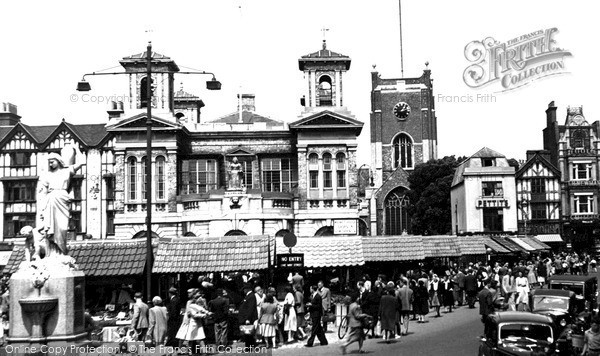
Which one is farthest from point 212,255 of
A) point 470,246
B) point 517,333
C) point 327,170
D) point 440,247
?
point 327,170

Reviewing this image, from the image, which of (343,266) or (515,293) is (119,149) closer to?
(343,266)

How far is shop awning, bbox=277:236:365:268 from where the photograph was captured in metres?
32.2

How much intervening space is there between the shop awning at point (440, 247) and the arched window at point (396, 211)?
49112 mm

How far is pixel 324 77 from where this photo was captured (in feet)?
167

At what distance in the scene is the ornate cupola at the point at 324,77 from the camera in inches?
1986

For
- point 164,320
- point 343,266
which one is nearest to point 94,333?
point 164,320

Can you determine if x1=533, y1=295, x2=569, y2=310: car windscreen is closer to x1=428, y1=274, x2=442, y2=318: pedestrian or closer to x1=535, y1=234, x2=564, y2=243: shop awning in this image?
x1=428, y1=274, x2=442, y2=318: pedestrian

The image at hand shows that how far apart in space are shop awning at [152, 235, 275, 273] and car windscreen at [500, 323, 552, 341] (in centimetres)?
1418

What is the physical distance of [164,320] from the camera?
19016mm

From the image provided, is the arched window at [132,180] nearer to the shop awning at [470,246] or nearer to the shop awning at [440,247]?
the shop awning at [440,247]

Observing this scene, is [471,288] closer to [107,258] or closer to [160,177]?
[107,258]

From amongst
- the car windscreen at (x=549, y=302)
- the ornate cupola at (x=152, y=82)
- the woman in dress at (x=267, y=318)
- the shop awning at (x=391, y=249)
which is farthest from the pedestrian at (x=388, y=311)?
the ornate cupola at (x=152, y=82)

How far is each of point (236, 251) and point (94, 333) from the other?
11.3 m

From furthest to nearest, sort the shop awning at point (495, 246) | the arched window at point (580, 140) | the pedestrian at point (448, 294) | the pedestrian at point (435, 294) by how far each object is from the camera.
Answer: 1. the arched window at point (580, 140)
2. the shop awning at point (495, 246)
3. the pedestrian at point (448, 294)
4. the pedestrian at point (435, 294)
